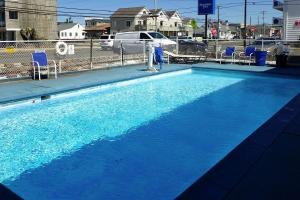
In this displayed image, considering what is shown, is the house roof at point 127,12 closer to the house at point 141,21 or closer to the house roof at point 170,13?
the house at point 141,21

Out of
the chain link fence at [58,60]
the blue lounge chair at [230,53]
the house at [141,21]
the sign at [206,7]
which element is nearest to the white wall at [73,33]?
the house at [141,21]

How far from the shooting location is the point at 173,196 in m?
4.57

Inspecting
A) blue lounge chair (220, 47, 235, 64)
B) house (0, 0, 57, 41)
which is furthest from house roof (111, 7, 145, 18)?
blue lounge chair (220, 47, 235, 64)

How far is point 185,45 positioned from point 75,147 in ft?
52.2

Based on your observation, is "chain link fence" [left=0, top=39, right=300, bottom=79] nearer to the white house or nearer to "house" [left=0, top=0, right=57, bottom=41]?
"house" [left=0, top=0, right=57, bottom=41]

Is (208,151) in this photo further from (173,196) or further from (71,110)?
(71,110)

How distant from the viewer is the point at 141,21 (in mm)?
76250

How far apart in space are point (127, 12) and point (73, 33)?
70.7ft

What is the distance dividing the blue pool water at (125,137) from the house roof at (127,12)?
66.1m

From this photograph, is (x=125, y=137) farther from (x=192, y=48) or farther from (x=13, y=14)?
(x=13, y=14)

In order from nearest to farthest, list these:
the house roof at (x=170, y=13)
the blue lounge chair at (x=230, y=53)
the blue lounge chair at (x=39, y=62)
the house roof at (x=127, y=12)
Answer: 1. the blue lounge chair at (x=39, y=62)
2. the blue lounge chair at (x=230, y=53)
3. the house roof at (x=127, y=12)
4. the house roof at (x=170, y=13)

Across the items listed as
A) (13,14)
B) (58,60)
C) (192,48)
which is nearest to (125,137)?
(58,60)

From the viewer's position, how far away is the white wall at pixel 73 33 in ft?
301

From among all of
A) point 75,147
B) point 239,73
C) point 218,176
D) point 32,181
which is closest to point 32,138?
point 75,147
